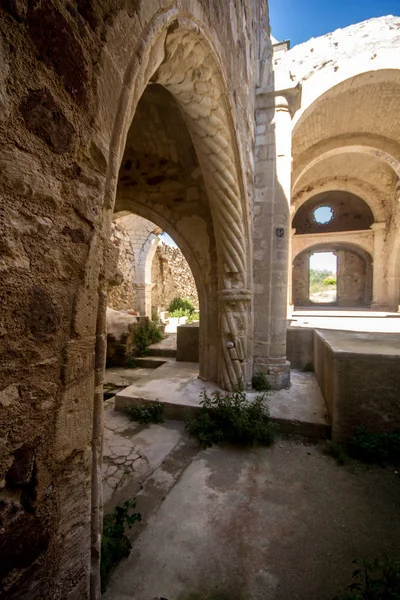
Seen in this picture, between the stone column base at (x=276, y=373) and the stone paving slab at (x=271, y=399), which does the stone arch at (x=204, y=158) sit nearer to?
the stone column base at (x=276, y=373)

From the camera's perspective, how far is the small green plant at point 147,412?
119 inches

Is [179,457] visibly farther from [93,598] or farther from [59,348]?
[59,348]

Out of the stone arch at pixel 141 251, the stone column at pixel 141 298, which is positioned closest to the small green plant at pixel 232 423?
the stone column at pixel 141 298

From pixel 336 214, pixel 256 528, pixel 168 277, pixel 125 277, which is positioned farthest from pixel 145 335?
pixel 336 214

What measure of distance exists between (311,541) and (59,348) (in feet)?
5.58

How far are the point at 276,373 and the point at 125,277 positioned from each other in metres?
6.20

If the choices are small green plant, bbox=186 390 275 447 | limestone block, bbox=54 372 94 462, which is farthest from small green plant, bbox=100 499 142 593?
small green plant, bbox=186 390 275 447

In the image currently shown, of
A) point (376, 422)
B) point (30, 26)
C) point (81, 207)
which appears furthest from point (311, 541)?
point (30, 26)

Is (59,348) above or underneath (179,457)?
above

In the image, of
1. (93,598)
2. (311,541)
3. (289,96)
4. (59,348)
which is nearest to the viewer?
(59,348)

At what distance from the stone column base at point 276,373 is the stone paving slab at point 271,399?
0.37 ft

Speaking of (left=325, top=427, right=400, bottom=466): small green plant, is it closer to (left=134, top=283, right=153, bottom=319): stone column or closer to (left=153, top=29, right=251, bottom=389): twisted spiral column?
(left=153, top=29, right=251, bottom=389): twisted spiral column

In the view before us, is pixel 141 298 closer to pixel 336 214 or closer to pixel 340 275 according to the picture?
pixel 336 214

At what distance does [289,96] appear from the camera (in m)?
3.90
